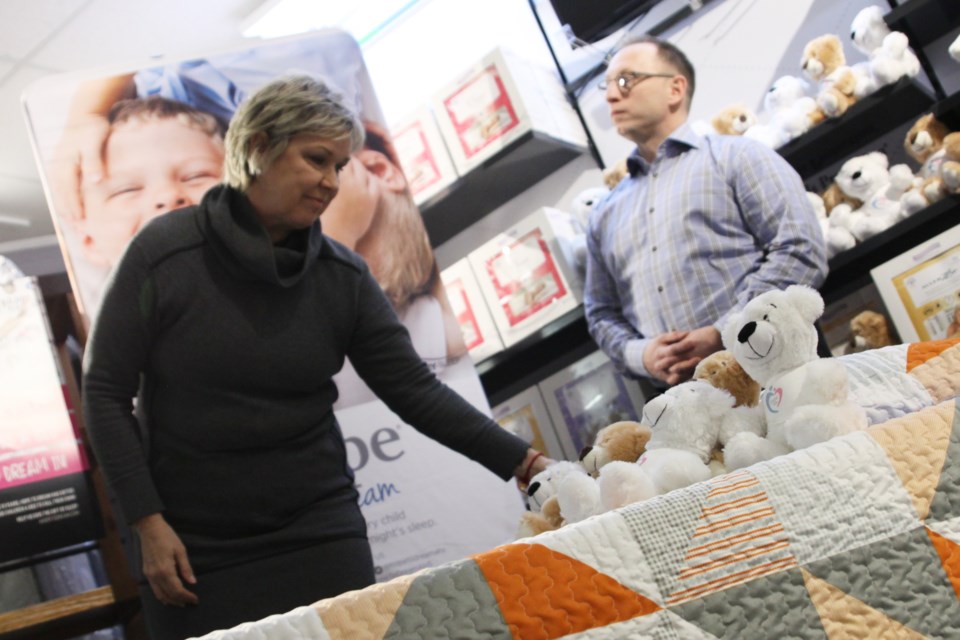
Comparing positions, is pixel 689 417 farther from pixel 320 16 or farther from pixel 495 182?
pixel 320 16

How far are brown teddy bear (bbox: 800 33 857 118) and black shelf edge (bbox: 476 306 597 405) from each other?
0.81 m

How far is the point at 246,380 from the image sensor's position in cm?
135

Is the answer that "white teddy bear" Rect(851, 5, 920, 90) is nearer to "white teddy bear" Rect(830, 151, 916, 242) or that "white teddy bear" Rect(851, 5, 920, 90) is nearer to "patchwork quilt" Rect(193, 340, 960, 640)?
"white teddy bear" Rect(830, 151, 916, 242)

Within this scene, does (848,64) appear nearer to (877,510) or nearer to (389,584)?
(877,510)

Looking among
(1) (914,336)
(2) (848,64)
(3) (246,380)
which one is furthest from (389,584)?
(2) (848,64)

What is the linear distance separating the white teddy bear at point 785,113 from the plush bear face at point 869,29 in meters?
0.17

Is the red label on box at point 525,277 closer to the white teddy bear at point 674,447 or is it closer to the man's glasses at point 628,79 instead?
the man's glasses at point 628,79

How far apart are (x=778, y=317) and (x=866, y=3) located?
6.56 feet

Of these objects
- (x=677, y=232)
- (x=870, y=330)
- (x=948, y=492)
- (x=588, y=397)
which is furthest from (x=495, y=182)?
(x=948, y=492)

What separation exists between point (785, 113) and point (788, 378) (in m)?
1.75

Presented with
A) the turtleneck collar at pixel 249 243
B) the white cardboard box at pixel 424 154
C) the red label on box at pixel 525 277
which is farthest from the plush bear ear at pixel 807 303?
the white cardboard box at pixel 424 154

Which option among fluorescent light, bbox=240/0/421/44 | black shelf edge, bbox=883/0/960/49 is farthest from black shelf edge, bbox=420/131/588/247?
black shelf edge, bbox=883/0/960/49

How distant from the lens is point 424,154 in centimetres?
281

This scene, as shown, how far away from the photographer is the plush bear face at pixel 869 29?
86.5 inches
